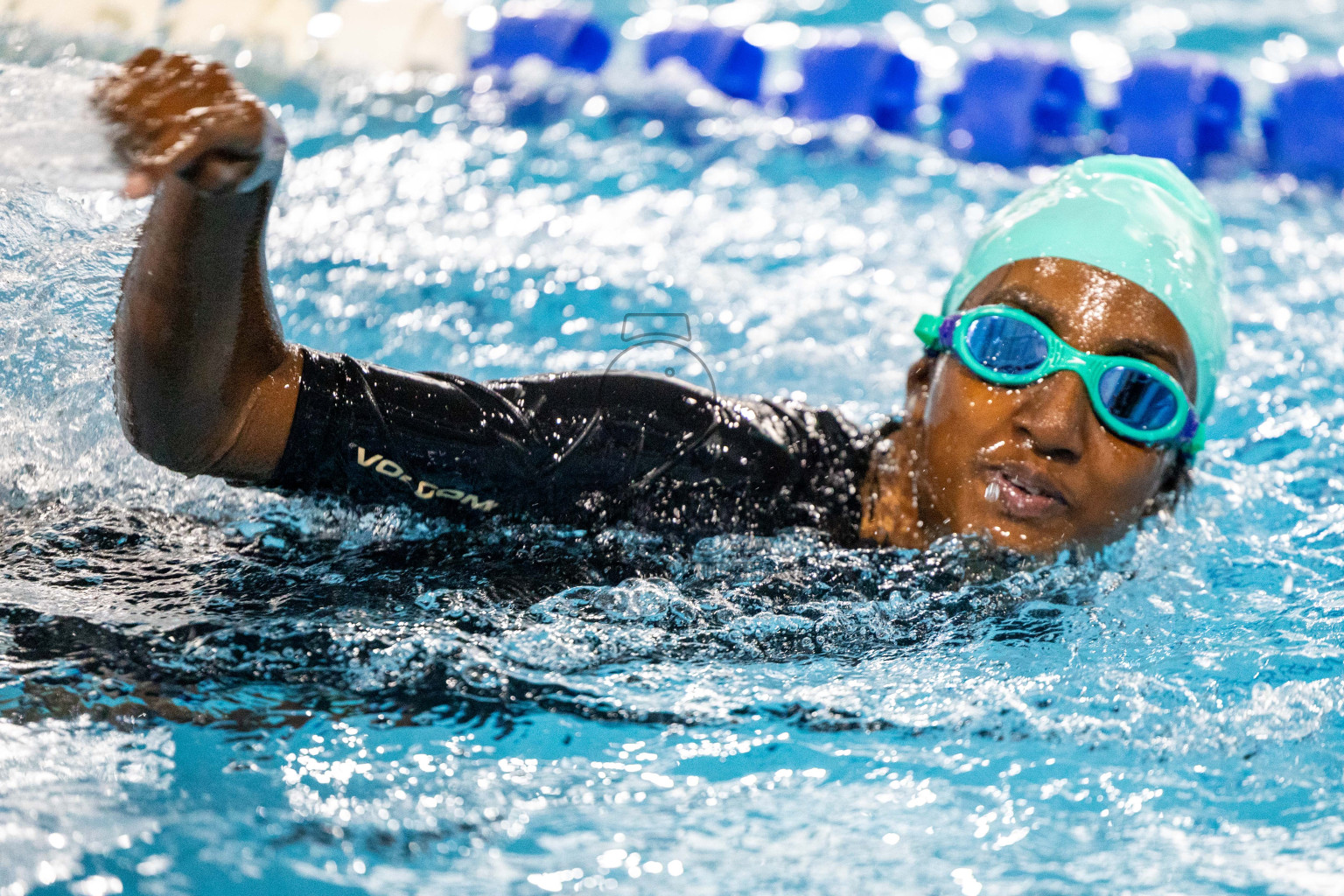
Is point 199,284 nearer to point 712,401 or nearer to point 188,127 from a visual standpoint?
point 188,127

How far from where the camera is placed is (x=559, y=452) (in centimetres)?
200

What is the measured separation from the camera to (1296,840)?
1.82 meters

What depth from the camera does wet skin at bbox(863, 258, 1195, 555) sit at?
7.22 feet

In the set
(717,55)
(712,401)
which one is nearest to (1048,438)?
(712,401)

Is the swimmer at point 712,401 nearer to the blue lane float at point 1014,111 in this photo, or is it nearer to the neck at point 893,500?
the neck at point 893,500

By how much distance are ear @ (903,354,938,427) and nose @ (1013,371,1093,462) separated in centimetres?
21

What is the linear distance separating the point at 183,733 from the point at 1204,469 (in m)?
2.55

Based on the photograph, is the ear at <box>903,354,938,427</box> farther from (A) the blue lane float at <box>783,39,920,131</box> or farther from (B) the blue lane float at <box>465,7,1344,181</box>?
(A) the blue lane float at <box>783,39,920,131</box>

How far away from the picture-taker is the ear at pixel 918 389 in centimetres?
241

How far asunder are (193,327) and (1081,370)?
1405 millimetres

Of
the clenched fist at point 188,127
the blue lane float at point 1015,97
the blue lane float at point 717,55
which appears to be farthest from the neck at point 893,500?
the blue lane float at point 717,55

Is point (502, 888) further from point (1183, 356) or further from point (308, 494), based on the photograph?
point (1183, 356)

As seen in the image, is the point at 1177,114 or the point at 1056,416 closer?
the point at 1056,416

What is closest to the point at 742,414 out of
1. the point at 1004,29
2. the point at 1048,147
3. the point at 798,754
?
the point at 798,754
